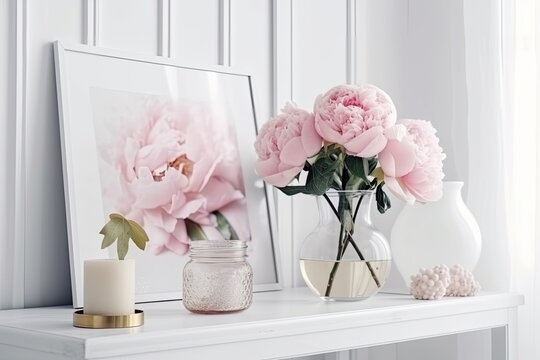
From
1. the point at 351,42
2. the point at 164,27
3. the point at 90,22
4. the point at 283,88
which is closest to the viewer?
the point at 90,22

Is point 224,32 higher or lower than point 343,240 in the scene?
higher

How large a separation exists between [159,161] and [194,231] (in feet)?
0.49

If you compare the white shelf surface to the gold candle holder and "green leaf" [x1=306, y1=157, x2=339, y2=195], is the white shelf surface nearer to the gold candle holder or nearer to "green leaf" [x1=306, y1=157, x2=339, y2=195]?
the gold candle holder

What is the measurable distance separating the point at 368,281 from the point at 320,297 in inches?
3.7

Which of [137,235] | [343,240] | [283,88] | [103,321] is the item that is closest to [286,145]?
[343,240]

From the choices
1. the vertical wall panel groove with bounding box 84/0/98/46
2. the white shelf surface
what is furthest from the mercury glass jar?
the vertical wall panel groove with bounding box 84/0/98/46

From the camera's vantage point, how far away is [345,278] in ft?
4.99

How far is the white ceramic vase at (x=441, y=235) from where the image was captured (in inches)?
67.9

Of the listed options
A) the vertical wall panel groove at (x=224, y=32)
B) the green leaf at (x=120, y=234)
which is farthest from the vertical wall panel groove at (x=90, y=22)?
the green leaf at (x=120, y=234)

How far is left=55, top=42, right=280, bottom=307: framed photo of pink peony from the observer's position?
1424 mm

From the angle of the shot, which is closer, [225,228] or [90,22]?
[90,22]

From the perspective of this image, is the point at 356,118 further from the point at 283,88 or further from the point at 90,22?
the point at 90,22

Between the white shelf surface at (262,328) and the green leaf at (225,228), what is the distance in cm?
13

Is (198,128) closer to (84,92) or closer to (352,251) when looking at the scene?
(84,92)
